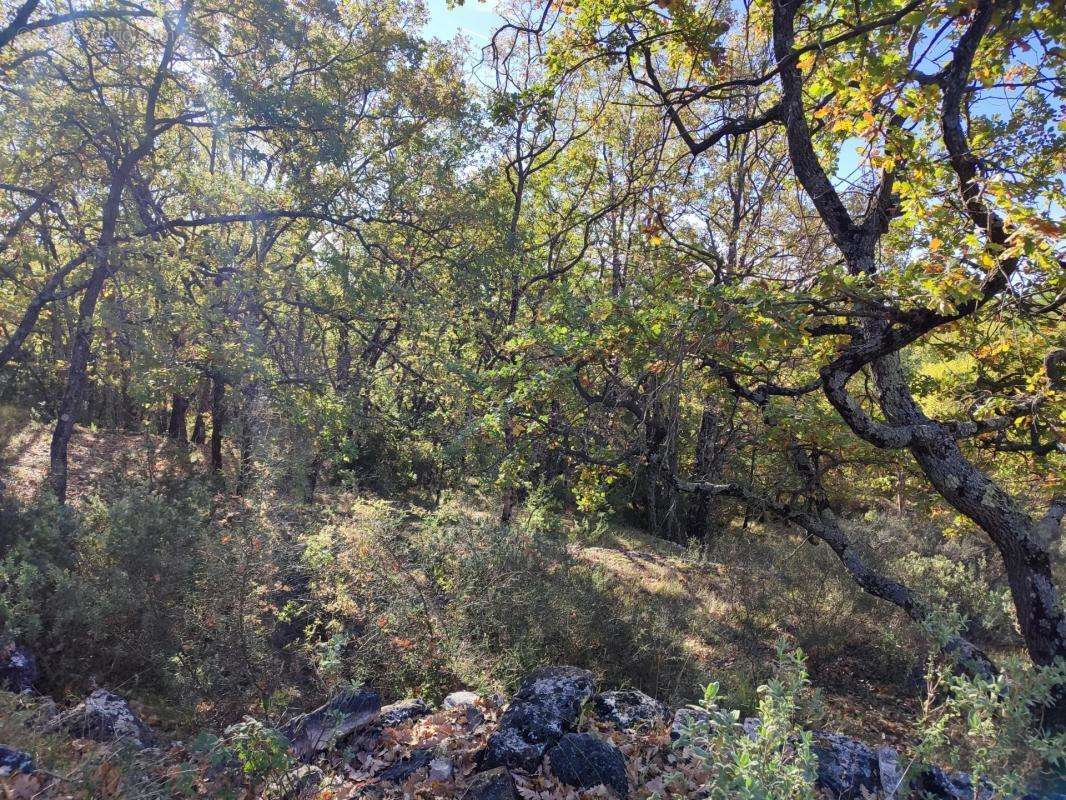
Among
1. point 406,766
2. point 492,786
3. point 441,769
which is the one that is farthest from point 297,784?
point 492,786

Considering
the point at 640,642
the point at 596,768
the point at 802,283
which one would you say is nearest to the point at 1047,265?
the point at 802,283

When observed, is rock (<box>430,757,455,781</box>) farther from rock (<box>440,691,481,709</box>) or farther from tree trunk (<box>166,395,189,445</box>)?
tree trunk (<box>166,395,189,445</box>)

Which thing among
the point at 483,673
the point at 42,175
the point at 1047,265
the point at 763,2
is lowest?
the point at 483,673

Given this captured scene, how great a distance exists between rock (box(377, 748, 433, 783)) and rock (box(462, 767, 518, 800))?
20.1 inches

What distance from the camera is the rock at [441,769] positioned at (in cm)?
381

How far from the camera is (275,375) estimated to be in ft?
22.3

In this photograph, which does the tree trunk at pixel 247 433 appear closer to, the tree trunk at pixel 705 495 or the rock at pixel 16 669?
the rock at pixel 16 669

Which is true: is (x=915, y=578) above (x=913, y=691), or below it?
above

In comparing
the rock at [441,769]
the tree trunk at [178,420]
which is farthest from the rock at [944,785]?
the tree trunk at [178,420]

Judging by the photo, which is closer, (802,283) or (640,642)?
(802,283)

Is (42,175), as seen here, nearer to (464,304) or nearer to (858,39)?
Result: (464,304)

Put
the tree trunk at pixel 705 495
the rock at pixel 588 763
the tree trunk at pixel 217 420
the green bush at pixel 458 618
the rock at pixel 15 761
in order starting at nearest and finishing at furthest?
the rock at pixel 15 761, the rock at pixel 588 763, the green bush at pixel 458 618, the tree trunk at pixel 705 495, the tree trunk at pixel 217 420

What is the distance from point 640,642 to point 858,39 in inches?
222

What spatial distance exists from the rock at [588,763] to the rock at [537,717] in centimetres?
18
